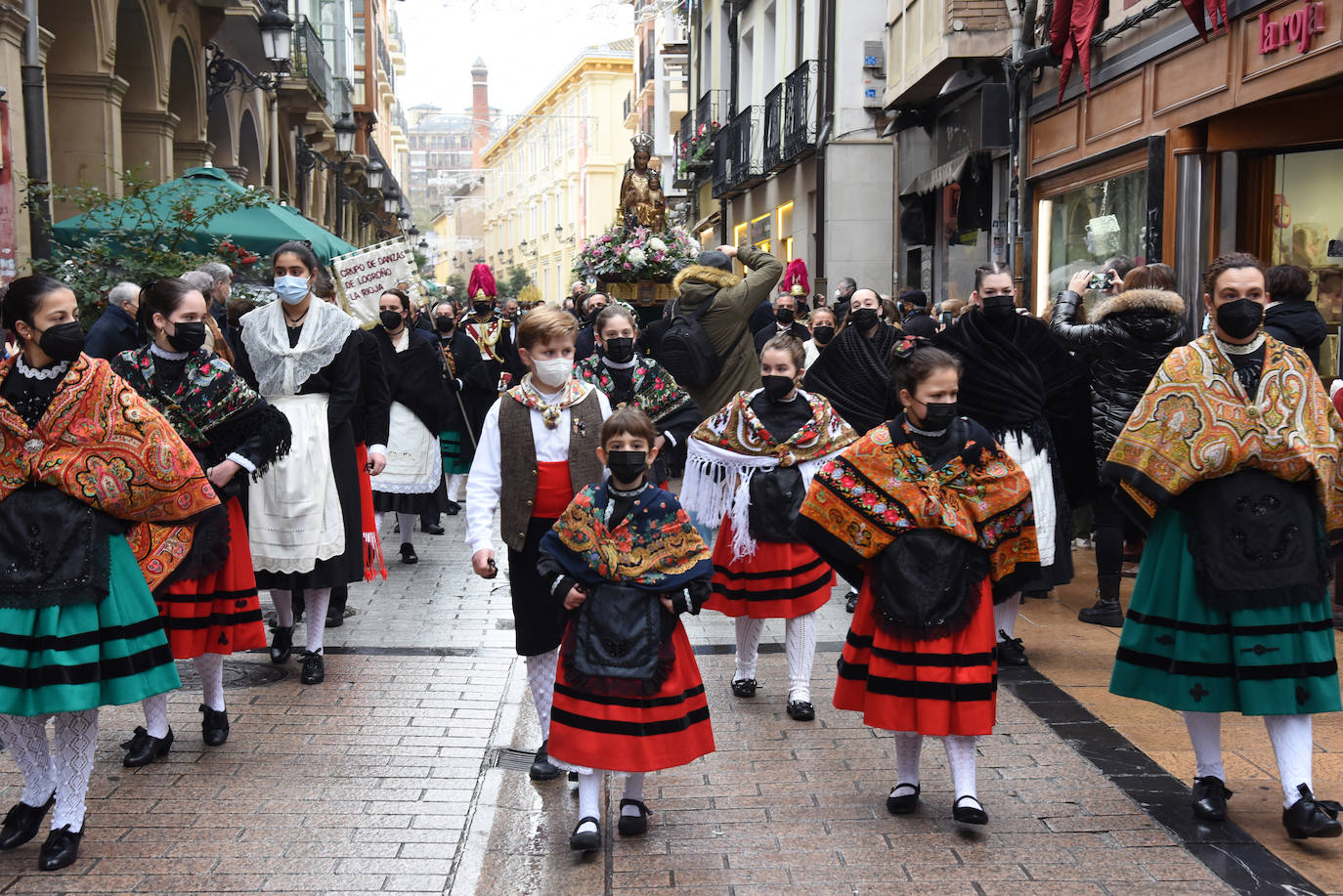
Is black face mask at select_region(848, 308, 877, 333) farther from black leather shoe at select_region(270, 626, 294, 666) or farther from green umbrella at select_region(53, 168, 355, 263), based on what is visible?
green umbrella at select_region(53, 168, 355, 263)

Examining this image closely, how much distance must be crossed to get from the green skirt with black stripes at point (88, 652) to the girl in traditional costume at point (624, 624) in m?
1.34

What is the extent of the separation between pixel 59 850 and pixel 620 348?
2838 millimetres

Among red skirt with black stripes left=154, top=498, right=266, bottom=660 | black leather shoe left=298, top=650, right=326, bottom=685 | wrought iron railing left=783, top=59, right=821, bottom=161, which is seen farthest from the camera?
wrought iron railing left=783, top=59, right=821, bottom=161

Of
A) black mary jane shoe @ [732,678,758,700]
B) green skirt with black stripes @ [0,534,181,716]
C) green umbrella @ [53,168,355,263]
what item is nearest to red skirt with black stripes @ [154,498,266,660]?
green skirt with black stripes @ [0,534,181,716]

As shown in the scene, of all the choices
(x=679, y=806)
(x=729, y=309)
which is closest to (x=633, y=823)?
(x=679, y=806)

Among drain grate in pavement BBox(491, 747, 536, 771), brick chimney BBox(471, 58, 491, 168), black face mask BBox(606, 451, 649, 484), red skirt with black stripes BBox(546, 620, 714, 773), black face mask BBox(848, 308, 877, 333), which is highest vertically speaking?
brick chimney BBox(471, 58, 491, 168)

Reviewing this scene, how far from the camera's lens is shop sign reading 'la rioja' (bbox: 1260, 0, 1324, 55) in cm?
912

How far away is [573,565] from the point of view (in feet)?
15.3

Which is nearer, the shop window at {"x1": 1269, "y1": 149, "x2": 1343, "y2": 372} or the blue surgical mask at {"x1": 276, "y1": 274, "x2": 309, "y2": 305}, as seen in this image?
the blue surgical mask at {"x1": 276, "y1": 274, "x2": 309, "y2": 305}

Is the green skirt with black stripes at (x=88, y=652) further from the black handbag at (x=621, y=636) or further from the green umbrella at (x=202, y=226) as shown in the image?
the green umbrella at (x=202, y=226)

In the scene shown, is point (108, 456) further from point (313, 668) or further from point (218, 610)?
point (313, 668)

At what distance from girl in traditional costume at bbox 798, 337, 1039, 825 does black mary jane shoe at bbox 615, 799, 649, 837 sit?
2.61ft

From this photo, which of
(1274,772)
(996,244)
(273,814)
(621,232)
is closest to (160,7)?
(621,232)

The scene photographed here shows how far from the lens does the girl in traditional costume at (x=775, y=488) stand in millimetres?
6402
